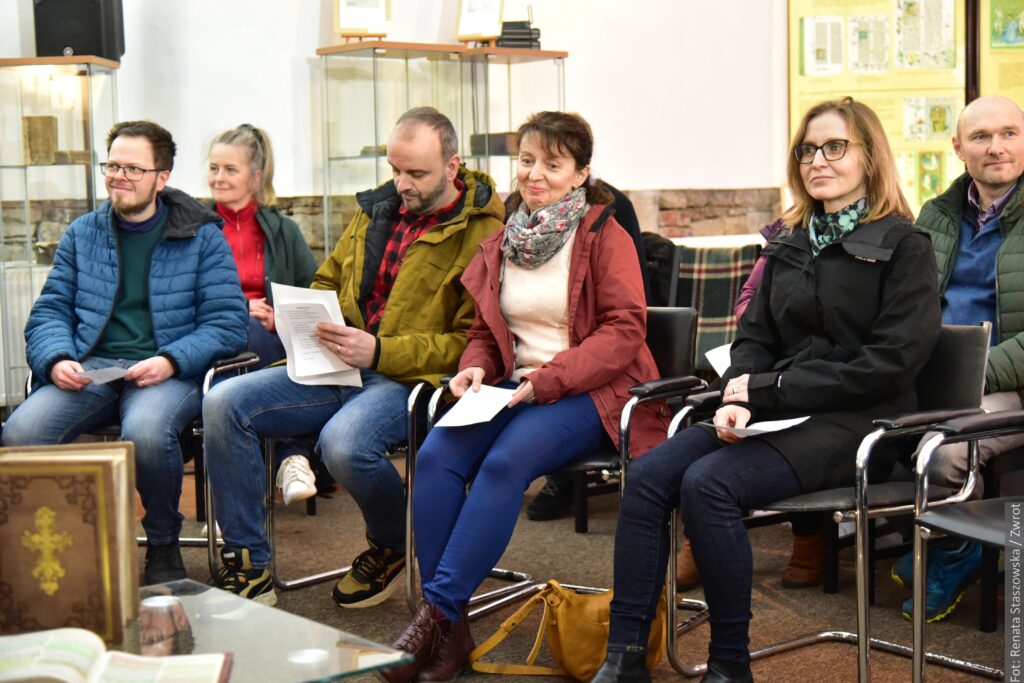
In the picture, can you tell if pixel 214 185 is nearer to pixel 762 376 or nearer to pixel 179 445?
pixel 179 445

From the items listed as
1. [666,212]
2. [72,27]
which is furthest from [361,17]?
[666,212]

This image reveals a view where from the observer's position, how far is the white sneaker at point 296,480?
10.5ft

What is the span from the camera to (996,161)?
3277mm

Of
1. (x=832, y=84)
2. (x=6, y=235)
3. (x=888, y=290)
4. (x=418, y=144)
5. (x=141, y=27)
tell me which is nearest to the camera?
(x=888, y=290)

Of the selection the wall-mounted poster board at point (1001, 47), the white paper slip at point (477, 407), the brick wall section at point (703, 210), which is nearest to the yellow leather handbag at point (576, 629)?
the white paper slip at point (477, 407)

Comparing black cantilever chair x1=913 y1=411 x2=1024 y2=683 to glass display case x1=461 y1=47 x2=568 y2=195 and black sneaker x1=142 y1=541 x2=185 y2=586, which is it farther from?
glass display case x1=461 y1=47 x2=568 y2=195

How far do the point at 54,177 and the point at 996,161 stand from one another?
339cm

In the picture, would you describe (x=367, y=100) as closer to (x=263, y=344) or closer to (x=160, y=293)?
(x=263, y=344)

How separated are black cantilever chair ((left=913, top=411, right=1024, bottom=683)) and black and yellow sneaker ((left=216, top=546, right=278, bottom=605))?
1.69 metres

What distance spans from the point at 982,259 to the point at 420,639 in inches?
69.1

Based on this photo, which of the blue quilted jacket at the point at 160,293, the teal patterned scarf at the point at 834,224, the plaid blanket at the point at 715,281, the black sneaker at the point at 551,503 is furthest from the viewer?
the plaid blanket at the point at 715,281

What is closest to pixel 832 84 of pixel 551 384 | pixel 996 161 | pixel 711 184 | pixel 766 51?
pixel 766 51

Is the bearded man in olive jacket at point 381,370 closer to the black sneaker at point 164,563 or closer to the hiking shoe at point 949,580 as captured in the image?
the black sneaker at point 164,563

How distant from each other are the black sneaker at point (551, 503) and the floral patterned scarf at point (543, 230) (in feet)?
4.64
